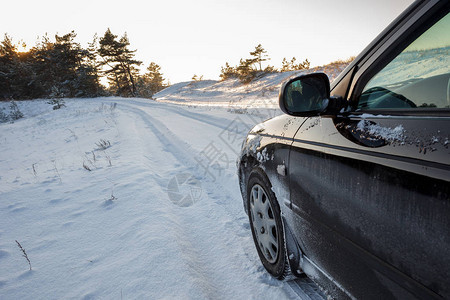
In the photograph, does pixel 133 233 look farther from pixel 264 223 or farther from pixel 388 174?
pixel 388 174

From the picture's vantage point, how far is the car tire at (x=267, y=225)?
1716 millimetres

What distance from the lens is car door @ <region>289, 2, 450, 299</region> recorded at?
0.73 meters

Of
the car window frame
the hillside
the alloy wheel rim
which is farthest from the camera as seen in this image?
the hillside

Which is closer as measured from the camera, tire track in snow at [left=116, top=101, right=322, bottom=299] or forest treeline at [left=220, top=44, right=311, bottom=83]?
tire track in snow at [left=116, top=101, right=322, bottom=299]

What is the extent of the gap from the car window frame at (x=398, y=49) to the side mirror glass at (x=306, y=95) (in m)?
0.17

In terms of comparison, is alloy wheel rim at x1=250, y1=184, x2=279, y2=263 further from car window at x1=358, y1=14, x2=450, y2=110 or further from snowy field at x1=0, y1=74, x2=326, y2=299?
car window at x1=358, y1=14, x2=450, y2=110

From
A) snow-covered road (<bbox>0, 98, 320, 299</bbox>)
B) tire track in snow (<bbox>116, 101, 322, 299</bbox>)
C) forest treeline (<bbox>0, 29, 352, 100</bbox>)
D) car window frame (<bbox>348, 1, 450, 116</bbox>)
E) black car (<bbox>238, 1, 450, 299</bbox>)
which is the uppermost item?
forest treeline (<bbox>0, 29, 352, 100</bbox>)

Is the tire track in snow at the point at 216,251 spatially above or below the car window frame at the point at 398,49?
below

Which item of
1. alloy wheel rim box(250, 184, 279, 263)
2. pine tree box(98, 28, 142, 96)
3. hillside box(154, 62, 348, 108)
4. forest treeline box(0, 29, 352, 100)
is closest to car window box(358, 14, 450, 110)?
alloy wheel rim box(250, 184, 279, 263)

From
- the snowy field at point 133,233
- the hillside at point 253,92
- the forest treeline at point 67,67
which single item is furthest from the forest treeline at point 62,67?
the snowy field at point 133,233

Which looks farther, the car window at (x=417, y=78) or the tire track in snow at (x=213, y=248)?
the tire track in snow at (x=213, y=248)

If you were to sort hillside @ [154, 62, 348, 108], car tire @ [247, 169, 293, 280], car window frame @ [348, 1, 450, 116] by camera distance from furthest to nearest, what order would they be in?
hillside @ [154, 62, 348, 108] → car tire @ [247, 169, 293, 280] → car window frame @ [348, 1, 450, 116]

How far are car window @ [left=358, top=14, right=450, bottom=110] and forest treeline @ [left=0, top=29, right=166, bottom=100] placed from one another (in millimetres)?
35265

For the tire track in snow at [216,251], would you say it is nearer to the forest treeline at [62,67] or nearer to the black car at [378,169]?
the black car at [378,169]
